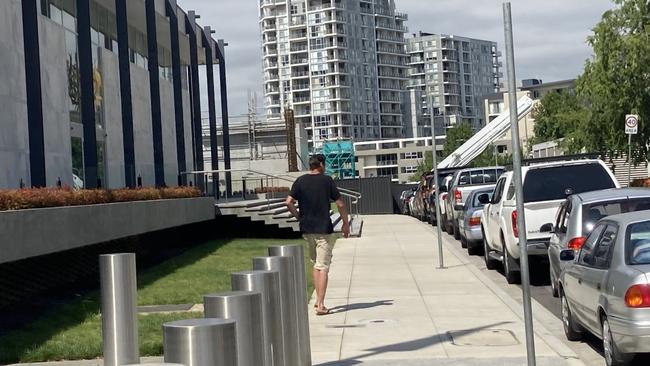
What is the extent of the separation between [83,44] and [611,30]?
24058 millimetres

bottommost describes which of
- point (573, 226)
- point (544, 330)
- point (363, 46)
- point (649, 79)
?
point (544, 330)

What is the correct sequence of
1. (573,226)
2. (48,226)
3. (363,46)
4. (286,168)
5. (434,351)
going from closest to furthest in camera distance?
(434,351)
(573,226)
(48,226)
(286,168)
(363,46)

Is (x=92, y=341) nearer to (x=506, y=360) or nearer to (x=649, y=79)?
(x=506, y=360)

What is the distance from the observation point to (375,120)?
607 ft

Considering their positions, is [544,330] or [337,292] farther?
[337,292]

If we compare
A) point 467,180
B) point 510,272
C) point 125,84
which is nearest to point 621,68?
point 467,180

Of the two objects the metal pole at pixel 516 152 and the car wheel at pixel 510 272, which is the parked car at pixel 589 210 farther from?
the metal pole at pixel 516 152

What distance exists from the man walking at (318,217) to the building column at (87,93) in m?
11.1

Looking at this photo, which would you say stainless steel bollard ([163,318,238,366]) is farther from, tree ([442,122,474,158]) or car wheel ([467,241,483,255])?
tree ([442,122,474,158])

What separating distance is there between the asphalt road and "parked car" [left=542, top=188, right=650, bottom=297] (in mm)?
902

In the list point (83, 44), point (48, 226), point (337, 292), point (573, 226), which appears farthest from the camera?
point (83, 44)

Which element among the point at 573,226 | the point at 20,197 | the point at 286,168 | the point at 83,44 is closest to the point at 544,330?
the point at 573,226

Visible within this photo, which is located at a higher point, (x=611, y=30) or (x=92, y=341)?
(x=611, y=30)

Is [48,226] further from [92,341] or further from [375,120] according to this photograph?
[375,120]
